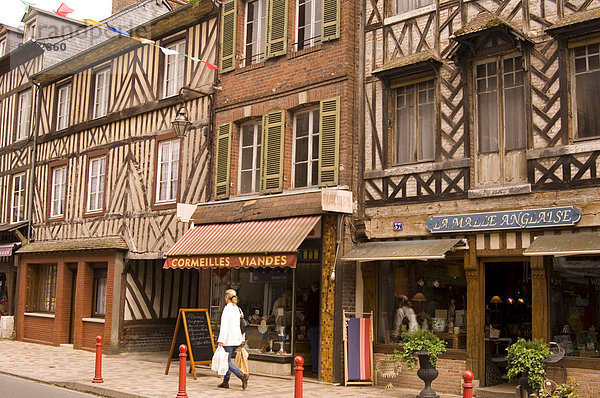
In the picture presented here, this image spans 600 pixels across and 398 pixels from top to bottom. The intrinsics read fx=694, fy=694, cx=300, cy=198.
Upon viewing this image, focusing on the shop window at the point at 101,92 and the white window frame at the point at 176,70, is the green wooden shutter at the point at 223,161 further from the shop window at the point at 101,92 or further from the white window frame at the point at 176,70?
the shop window at the point at 101,92

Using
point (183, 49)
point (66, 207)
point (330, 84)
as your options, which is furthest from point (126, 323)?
point (330, 84)

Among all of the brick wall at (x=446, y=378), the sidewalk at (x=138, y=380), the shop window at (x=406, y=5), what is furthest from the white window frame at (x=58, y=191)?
the brick wall at (x=446, y=378)

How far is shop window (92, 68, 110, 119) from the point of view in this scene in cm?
1983

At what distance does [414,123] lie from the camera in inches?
481

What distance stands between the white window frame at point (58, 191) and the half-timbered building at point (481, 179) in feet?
38.9

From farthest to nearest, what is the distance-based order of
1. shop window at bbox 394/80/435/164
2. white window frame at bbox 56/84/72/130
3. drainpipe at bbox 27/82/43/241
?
drainpipe at bbox 27/82/43/241 → white window frame at bbox 56/84/72/130 → shop window at bbox 394/80/435/164

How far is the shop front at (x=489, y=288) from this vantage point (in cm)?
991

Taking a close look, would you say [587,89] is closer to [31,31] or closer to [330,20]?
[330,20]

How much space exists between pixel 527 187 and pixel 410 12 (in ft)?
12.8

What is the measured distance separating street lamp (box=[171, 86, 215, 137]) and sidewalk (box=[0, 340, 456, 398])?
5124 millimetres

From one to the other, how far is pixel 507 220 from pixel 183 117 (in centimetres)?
762

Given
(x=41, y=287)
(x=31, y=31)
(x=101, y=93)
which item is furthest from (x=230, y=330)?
(x=31, y=31)

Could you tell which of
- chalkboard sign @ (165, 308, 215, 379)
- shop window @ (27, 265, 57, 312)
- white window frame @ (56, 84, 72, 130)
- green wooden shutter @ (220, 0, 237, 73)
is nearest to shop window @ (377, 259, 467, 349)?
chalkboard sign @ (165, 308, 215, 379)

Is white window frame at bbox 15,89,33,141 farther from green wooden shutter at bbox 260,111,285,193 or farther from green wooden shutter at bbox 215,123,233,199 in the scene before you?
green wooden shutter at bbox 260,111,285,193
